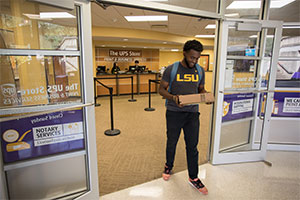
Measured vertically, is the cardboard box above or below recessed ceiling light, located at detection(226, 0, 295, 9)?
below

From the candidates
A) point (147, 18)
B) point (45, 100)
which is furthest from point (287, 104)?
point (147, 18)

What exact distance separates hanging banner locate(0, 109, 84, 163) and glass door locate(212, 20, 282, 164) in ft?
6.02

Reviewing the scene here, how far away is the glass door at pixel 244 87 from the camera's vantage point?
2461mm

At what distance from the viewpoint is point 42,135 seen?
5.16 ft

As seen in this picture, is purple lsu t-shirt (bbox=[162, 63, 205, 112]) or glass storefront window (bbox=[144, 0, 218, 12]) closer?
purple lsu t-shirt (bbox=[162, 63, 205, 112])

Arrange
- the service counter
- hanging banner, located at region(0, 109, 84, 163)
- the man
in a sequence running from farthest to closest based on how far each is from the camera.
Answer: the service counter
the man
hanging banner, located at region(0, 109, 84, 163)

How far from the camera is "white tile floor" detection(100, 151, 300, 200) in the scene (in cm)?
211

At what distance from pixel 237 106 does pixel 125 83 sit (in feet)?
21.5

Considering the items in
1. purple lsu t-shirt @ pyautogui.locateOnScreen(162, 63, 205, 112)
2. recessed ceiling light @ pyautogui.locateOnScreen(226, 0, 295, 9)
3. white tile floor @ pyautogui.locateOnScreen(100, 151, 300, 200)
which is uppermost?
recessed ceiling light @ pyautogui.locateOnScreen(226, 0, 295, 9)

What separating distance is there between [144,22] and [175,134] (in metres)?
4.89

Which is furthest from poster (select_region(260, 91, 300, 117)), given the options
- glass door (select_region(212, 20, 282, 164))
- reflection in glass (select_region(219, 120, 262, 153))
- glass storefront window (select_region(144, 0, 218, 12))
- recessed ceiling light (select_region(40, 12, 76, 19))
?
recessed ceiling light (select_region(40, 12, 76, 19))

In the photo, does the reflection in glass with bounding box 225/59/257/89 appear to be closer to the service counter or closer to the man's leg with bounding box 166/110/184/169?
the man's leg with bounding box 166/110/184/169

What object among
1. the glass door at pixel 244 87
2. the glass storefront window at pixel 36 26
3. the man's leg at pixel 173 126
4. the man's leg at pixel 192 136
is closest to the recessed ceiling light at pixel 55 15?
the glass storefront window at pixel 36 26

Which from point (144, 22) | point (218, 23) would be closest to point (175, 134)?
point (218, 23)
